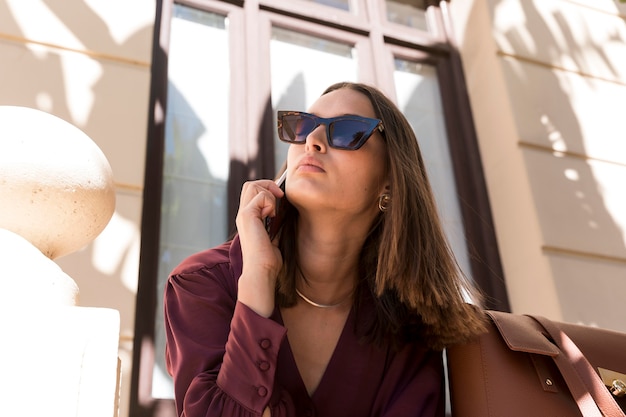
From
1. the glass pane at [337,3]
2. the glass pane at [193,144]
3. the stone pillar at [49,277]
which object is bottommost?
the stone pillar at [49,277]

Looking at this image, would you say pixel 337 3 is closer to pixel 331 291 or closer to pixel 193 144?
pixel 193 144

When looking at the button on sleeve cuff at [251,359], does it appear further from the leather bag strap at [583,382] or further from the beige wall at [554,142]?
the beige wall at [554,142]

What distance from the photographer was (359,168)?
96.1 inches

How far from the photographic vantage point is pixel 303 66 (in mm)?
4527

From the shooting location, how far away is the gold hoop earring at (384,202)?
8.20 feet

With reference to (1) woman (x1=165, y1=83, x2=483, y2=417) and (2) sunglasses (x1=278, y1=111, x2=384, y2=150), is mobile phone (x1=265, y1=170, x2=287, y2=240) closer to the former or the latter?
(1) woman (x1=165, y1=83, x2=483, y2=417)

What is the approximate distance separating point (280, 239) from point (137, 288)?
3.58 ft

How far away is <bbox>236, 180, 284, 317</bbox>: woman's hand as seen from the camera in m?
2.08

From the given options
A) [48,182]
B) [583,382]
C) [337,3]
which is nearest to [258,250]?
[48,182]

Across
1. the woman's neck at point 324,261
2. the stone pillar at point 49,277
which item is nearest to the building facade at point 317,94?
the woman's neck at point 324,261

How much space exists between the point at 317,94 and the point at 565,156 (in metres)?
1.62

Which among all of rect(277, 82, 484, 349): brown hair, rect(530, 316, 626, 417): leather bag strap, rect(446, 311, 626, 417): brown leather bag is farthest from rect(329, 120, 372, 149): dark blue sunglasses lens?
rect(530, 316, 626, 417): leather bag strap

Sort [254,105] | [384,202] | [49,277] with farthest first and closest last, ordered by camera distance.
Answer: [254,105]
[384,202]
[49,277]

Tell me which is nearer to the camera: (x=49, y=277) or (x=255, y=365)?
(x=49, y=277)
